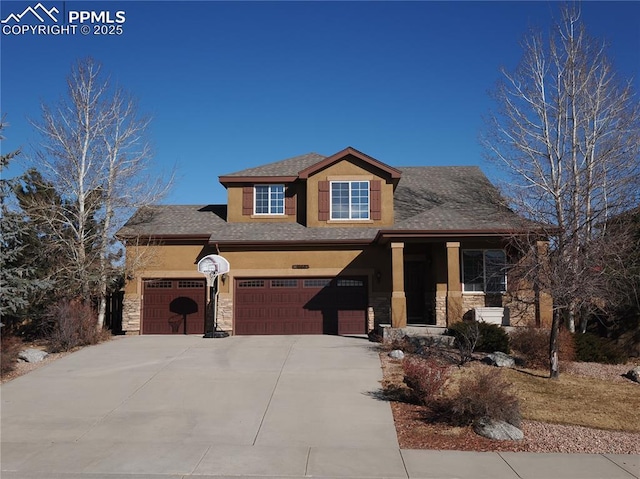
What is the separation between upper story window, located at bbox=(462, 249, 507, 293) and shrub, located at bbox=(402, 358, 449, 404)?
967 centimetres

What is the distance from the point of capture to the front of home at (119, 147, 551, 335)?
19.3 meters

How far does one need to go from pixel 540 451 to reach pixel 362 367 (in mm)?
5955

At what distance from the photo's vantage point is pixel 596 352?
582 inches

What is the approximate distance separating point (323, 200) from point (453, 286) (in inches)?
249

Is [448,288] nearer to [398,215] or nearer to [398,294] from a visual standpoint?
[398,294]

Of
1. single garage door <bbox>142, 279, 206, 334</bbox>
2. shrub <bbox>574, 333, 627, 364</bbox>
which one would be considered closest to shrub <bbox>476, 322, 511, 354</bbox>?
shrub <bbox>574, 333, 627, 364</bbox>

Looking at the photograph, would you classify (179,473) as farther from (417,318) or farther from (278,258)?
(417,318)

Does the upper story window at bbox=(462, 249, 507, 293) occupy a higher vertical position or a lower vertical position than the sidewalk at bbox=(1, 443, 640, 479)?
higher

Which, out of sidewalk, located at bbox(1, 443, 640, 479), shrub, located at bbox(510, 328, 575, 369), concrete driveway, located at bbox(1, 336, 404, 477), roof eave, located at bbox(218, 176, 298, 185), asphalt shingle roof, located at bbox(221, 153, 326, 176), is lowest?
sidewalk, located at bbox(1, 443, 640, 479)

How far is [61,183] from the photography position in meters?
19.6

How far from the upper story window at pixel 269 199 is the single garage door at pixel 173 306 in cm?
387

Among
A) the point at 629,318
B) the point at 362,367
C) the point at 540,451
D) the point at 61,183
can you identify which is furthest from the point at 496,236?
the point at 61,183

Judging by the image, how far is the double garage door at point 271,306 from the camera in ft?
65.4

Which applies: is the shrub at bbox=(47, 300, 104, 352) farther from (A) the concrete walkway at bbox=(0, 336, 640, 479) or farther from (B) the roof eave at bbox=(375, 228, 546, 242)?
(B) the roof eave at bbox=(375, 228, 546, 242)
